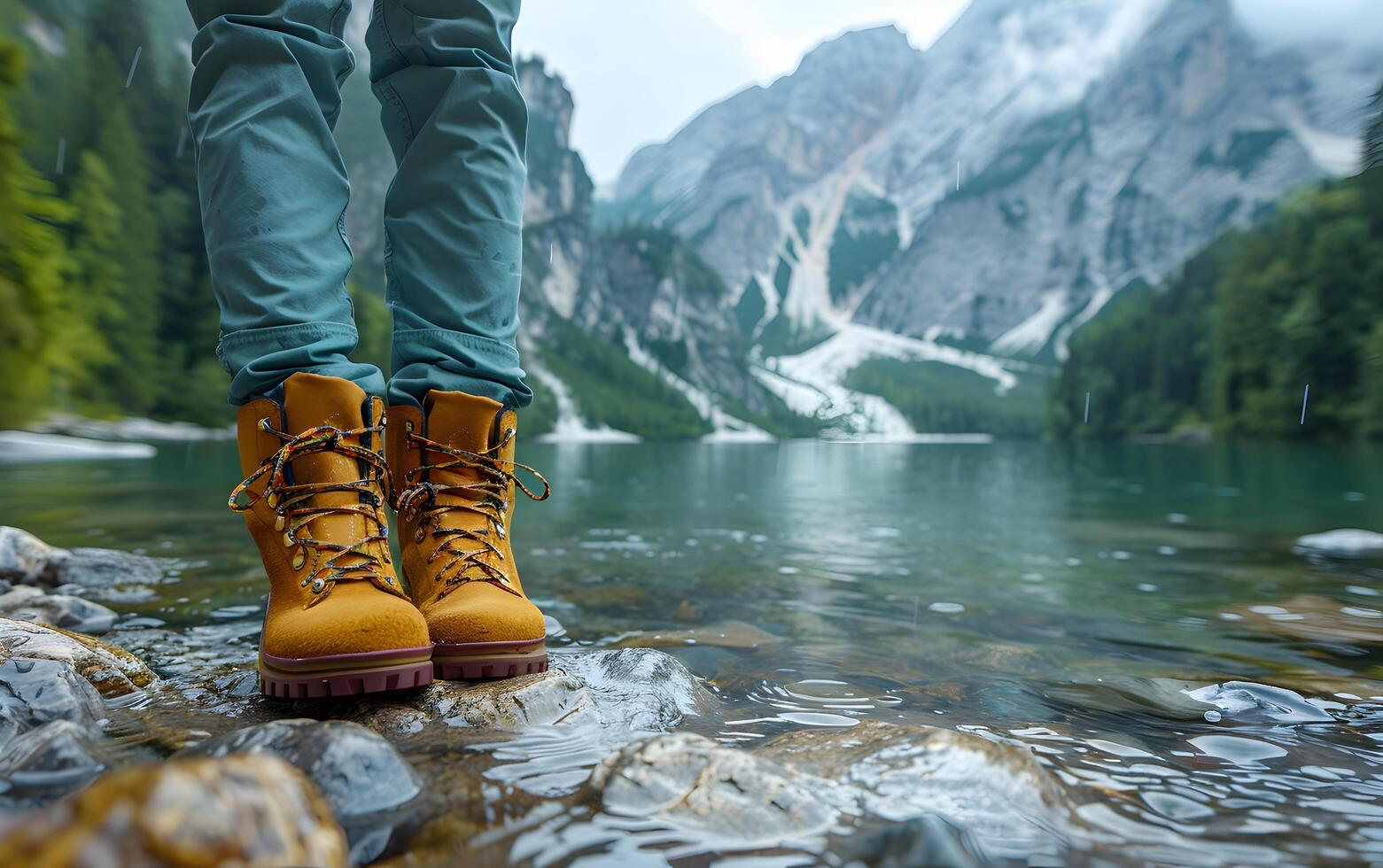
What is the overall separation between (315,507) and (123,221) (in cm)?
4943

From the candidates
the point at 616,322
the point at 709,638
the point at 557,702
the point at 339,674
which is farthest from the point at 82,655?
the point at 616,322

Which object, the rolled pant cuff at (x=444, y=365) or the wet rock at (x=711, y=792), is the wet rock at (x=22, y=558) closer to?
the rolled pant cuff at (x=444, y=365)

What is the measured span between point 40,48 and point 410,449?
7629cm

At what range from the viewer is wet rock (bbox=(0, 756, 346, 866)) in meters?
0.58

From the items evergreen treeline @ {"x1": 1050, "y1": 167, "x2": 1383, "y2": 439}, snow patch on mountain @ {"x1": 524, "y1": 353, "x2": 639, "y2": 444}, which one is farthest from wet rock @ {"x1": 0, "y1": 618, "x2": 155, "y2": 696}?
snow patch on mountain @ {"x1": 524, "y1": 353, "x2": 639, "y2": 444}

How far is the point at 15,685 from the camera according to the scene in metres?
1.35

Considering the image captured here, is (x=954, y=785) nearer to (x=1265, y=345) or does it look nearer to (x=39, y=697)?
(x=39, y=697)

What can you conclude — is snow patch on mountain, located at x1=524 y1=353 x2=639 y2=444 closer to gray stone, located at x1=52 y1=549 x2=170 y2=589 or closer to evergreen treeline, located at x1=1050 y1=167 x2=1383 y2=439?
evergreen treeline, located at x1=1050 y1=167 x2=1383 y2=439

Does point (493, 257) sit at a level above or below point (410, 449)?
above

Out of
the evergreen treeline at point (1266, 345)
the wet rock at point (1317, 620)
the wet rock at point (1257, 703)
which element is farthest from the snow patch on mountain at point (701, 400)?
the wet rock at point (1257, 703)

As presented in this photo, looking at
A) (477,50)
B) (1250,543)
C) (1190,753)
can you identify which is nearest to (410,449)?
(477,50)

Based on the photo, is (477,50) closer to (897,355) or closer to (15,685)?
(15,685)

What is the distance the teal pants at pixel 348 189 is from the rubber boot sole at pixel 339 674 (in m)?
0.62

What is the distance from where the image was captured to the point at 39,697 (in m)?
1.34
